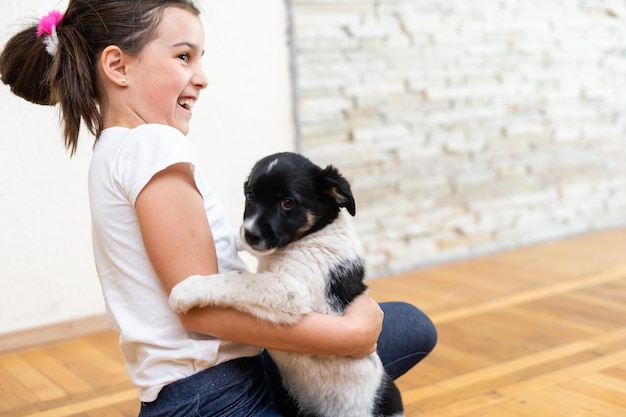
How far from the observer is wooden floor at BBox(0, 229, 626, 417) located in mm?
2191

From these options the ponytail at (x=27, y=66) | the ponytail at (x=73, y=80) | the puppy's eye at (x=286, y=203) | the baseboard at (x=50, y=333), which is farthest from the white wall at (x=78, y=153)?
the puppy's eye at (x=286, y=203)

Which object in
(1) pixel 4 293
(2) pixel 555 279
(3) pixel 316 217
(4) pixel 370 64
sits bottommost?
(2) pixel 555 279

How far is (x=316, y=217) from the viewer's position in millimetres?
1422

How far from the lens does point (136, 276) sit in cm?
132

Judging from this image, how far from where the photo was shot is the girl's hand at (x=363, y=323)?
1351mm

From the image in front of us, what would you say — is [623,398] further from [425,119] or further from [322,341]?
[425,119]

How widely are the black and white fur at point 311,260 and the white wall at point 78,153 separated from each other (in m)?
1.63

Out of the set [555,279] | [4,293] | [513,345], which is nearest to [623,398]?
[513,345]

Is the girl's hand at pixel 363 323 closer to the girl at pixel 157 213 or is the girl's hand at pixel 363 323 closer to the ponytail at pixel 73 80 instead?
the girl at pixel 157 213

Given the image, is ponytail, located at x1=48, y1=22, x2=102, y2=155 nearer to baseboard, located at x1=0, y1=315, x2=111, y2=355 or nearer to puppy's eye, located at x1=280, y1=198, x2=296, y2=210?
puppy's eye, located at x1=280, y1=198, x2=296, y2=210

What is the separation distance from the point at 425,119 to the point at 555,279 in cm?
105

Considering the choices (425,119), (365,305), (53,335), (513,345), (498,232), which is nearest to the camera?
(365,305)

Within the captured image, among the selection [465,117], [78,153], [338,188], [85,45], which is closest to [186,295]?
[338,188]

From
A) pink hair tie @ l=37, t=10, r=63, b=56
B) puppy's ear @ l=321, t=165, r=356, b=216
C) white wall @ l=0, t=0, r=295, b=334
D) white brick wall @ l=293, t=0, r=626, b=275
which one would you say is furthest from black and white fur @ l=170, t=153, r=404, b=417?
white brick wall @ l=293, t=0, r=626, b=275
